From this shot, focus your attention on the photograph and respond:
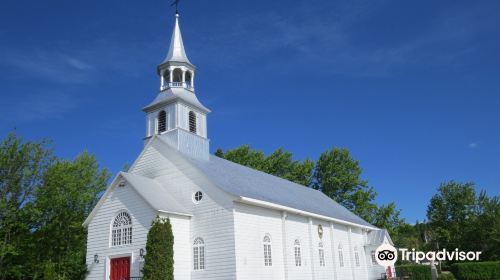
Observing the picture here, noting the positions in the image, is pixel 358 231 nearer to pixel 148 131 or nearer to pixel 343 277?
pixel 343 277

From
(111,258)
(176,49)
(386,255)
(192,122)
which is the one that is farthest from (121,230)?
(386,255)

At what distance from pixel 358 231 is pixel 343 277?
6130 mm

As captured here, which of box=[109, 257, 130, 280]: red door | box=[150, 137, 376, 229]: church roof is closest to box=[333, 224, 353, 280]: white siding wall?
box=[150, 137, 376, 229]: church roof

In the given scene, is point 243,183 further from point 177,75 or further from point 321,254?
point 177,75

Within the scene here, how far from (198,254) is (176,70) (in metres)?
11.8

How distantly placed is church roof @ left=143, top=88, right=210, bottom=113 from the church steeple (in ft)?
1.50

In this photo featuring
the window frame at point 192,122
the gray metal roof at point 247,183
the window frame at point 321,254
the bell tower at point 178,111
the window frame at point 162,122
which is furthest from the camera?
the window frame at point 321,254

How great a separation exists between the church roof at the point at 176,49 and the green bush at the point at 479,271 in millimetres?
30302

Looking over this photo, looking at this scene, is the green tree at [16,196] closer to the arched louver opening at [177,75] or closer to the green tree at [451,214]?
the arched louver opening at [177,75]

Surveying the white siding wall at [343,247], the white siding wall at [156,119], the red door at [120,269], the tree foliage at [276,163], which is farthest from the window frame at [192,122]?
the tree foliage at [276,163]

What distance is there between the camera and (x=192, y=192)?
21828 millimetres

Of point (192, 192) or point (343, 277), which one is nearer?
point (192, 192)

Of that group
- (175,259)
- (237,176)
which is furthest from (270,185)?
(175,259)

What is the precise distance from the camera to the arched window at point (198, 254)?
2030 centimetres
